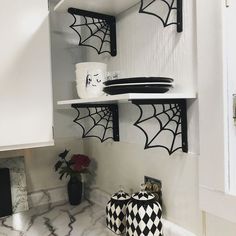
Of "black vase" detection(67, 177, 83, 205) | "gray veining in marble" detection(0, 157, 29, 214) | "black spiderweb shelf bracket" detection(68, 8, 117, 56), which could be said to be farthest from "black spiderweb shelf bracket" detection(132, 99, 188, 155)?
"gray veining in marble" detection(0, 157, 29, 214)

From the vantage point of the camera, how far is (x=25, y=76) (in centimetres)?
123

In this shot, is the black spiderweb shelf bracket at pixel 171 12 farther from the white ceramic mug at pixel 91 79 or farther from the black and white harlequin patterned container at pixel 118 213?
the black and white harlequin patterned container at pixel 118 213

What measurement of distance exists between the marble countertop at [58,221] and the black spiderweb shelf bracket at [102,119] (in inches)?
15.6

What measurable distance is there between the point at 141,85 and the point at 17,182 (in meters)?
1.01

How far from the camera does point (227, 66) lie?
832 millimetres

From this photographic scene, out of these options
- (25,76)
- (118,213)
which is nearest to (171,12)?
(25,76)

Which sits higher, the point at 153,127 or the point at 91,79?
the point at 91,79

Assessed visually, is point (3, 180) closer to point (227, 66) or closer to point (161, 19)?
point (161, 19)

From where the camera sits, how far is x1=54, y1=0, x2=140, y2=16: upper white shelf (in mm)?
1185

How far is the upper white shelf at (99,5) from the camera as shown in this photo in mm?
1185

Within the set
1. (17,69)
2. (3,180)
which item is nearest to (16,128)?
(17,69)

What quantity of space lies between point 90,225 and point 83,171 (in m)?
0.35

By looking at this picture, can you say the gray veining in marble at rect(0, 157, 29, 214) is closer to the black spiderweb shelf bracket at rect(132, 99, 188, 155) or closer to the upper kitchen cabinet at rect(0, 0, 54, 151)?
the upper kitchen cabinet at rect(0, 0, 54, 151)

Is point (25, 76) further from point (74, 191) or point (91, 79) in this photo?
point (74, 191)
